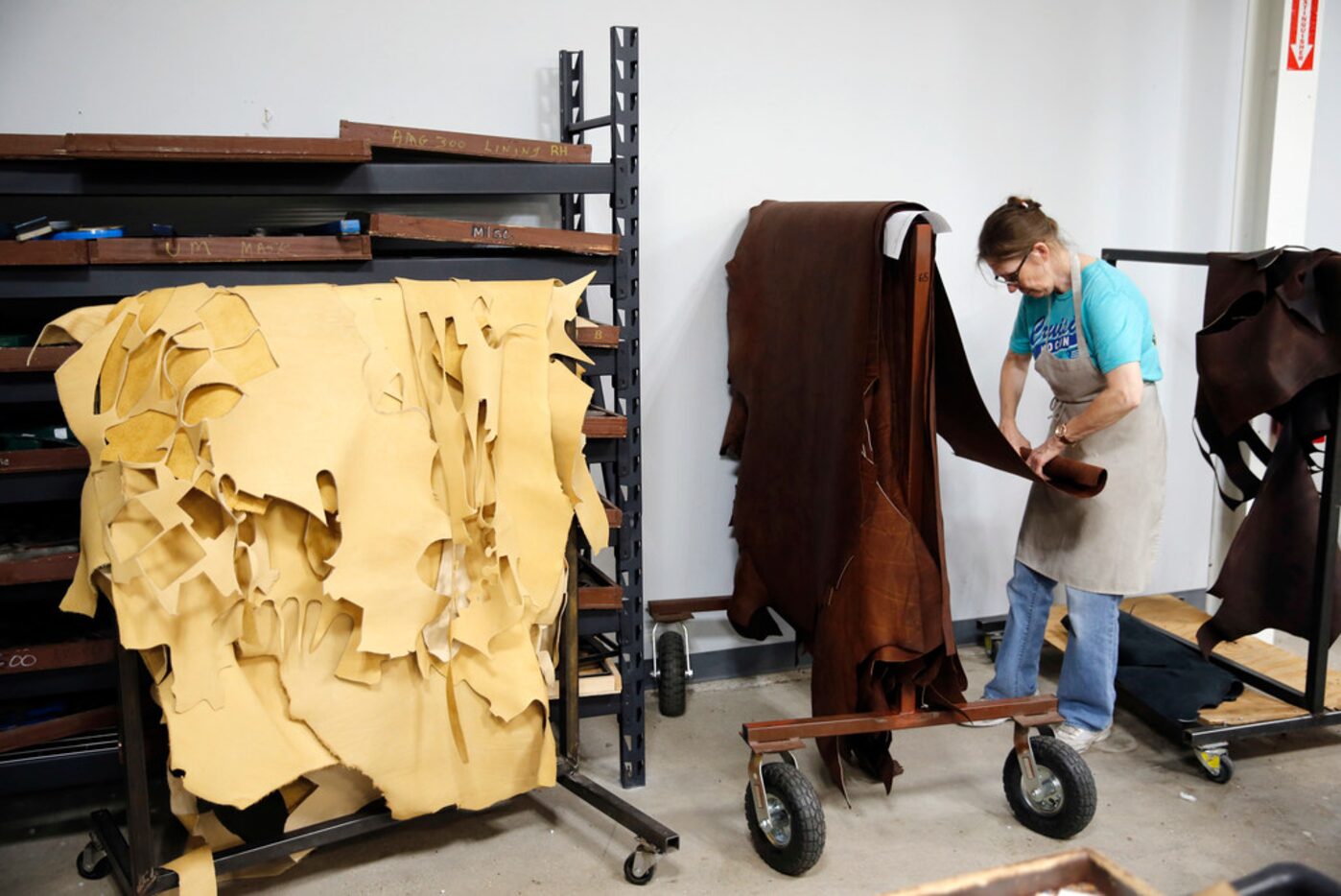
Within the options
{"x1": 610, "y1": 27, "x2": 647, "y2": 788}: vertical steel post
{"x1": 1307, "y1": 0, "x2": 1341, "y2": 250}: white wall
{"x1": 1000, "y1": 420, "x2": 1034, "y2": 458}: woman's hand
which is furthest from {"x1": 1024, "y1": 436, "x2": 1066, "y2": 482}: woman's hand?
{"x1": 1307, "y1": 0, "x2": 1341, "y2": 250}: white wall

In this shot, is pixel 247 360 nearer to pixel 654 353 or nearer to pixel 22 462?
pixel 22 462

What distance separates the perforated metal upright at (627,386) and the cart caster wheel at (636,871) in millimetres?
408

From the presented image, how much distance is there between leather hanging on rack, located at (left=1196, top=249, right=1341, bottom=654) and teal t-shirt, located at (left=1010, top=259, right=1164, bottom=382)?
211 mm

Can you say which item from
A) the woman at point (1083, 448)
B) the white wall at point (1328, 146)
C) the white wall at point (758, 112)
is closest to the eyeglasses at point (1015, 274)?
the woman at point (1083, 448)

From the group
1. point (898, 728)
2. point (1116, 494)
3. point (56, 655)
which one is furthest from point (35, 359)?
point (1116, 494)

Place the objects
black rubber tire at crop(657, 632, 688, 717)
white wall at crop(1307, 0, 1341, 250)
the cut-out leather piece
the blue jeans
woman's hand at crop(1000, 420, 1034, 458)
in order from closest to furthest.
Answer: the cut-out leather piece → the blue jeans → woman's hand at crop(1000, 420, 1034, 458) → black rubber tire at crop(657, 632, 688, 717) → white wall at crop(1307, 0, 1341, 250)

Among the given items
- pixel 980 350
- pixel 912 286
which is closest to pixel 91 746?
pixel 912 286

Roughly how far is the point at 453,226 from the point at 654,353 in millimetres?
1008

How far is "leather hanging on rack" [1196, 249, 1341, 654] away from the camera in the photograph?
281 cm

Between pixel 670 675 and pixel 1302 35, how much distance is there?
2684 mm

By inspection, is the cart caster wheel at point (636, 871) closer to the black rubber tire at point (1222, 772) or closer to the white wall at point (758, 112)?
the white wall at point (758, 112)

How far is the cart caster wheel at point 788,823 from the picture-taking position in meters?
2.49

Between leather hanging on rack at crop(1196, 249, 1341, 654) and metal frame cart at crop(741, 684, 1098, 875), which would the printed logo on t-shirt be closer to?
leather hanging on rack at crop(1196, 249, 1341, 654)

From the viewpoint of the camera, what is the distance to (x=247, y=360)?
2.18 meters
